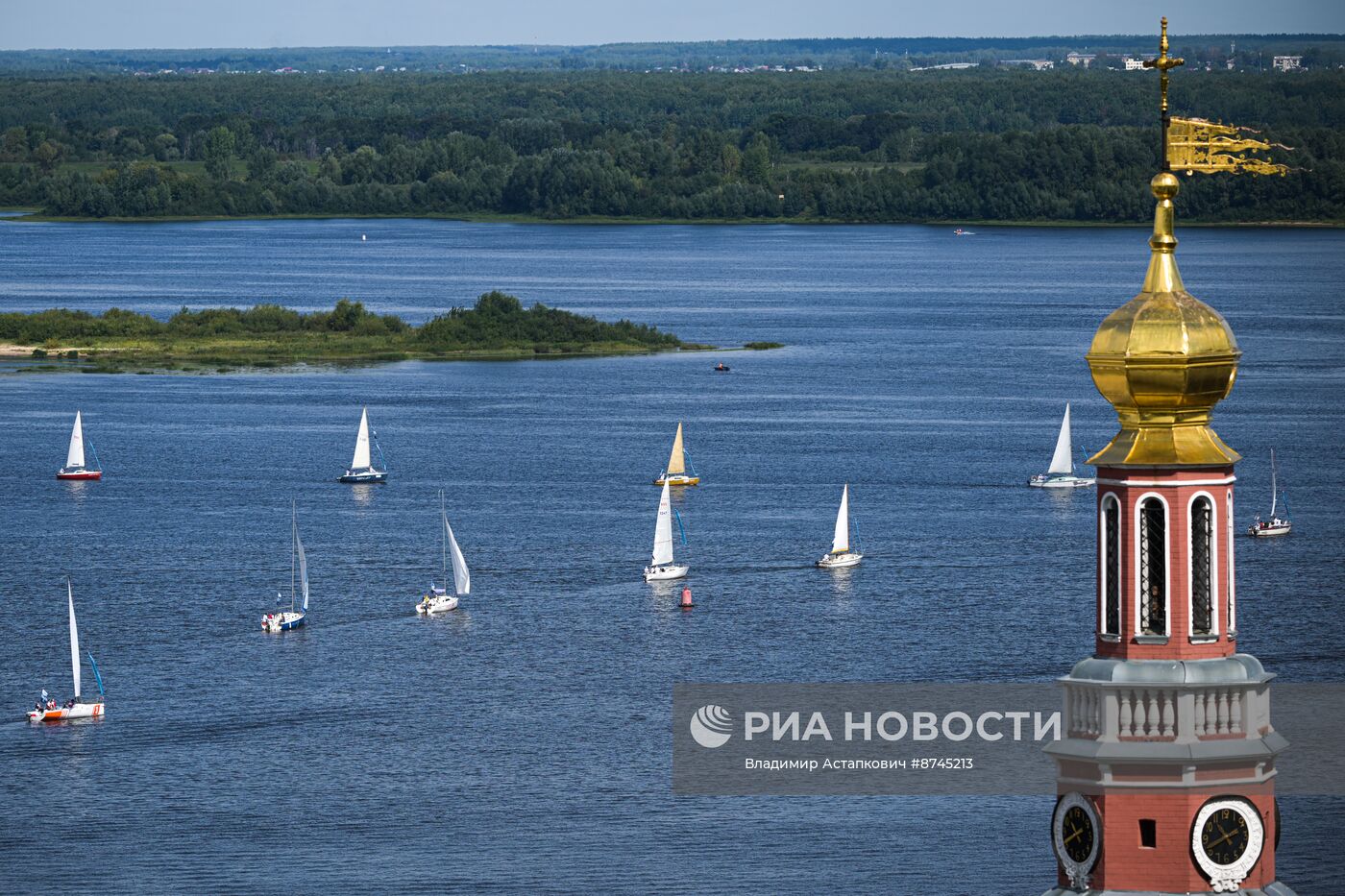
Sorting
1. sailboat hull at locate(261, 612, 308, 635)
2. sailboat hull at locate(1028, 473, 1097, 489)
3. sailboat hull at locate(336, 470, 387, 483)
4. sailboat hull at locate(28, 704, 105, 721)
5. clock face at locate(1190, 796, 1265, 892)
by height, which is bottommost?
sailboat hull at locate(1028, 473, 1097, 489)

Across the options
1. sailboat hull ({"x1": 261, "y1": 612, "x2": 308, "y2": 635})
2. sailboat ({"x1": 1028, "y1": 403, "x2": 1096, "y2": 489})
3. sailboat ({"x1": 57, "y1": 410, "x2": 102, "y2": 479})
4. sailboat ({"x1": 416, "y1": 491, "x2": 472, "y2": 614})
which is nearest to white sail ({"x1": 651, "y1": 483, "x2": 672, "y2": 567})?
sailboat ({"x1": 416, "y1": 491, "x2": 472, "y2": 614})

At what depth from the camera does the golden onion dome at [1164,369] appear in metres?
23.3

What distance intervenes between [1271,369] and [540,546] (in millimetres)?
90077

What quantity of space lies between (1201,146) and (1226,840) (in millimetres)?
6654

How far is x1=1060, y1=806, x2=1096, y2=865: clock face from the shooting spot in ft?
76.2

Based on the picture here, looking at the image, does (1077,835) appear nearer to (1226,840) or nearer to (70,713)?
(1226,840)

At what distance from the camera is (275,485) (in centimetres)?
13525

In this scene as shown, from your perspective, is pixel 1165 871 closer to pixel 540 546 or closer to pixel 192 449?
pixel 540 546

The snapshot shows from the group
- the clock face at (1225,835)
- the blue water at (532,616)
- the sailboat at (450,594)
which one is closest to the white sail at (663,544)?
the blue water at (532,616)

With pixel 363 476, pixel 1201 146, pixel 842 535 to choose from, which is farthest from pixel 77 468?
pixel 1201 146

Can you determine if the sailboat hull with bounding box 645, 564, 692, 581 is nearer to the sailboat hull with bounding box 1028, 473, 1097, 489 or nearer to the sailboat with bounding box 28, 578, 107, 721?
the sailboat with bounding box 28, 578, 107, 721

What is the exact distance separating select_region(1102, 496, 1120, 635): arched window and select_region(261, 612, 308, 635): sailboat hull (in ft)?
248

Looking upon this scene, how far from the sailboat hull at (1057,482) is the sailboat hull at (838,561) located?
2649cm

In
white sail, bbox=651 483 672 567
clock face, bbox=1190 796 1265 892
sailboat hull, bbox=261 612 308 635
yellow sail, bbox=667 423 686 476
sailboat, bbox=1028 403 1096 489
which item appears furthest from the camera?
sailboat, bbox=1028 403 1096 489
